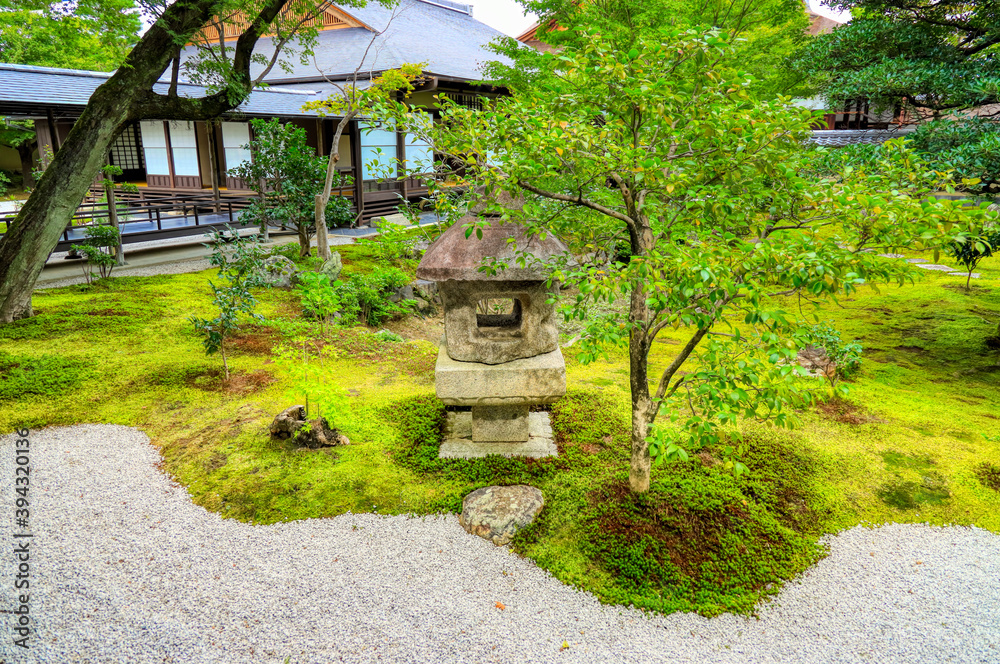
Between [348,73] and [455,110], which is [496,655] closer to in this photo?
[455,110]

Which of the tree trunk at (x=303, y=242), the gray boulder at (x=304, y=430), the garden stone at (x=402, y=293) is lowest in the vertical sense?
the gray boulder at (x=304, y=430)

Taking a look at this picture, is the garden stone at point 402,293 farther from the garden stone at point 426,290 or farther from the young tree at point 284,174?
the young tree at point 284,174

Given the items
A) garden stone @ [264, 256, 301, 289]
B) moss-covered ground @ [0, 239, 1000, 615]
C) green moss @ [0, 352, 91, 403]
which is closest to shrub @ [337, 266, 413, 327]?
moss-covered ground @ [0, 239, 1000, 615]

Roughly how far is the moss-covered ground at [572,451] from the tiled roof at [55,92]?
3719mm

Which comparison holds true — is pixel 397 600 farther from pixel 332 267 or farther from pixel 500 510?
pixel 332 267

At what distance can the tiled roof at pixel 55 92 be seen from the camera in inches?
405

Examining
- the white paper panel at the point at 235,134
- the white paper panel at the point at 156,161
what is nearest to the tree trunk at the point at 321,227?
the white paper panel at the point at 235,134

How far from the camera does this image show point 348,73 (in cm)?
1831

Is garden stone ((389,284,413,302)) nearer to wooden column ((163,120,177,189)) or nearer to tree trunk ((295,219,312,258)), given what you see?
tree trunk ((295,219,312,258))

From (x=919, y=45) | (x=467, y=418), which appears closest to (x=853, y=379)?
(x=919, y=45)

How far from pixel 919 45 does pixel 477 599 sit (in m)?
9.24

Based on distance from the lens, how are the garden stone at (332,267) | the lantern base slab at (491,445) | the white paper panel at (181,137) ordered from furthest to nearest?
the white paper panel at (181,137) → the garden stone at (332,267) → the lantern base slab at (491,445)

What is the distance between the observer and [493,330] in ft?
19.2

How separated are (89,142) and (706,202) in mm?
7964
